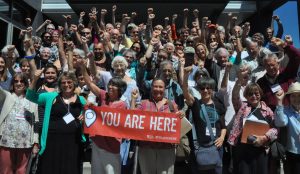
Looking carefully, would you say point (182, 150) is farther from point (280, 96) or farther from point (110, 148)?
point (280, 96)

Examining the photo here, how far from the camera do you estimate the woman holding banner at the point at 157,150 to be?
434 cm

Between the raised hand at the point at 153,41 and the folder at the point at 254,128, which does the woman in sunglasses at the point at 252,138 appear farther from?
the raised hand at the point at 153,41

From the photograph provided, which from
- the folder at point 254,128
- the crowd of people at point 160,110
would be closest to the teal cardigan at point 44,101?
the crowd of people at point 160,110

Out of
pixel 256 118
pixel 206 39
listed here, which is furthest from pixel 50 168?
pixel 206 39

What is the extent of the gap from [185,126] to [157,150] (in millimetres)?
462

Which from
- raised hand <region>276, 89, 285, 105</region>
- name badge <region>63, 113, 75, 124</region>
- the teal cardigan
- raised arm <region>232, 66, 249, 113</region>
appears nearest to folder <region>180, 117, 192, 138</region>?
raised arm <region>232, 66, 249, 113</region>

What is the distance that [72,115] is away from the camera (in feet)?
14.7

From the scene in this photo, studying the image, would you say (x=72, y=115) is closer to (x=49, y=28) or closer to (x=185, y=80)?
(x=185, y=80)

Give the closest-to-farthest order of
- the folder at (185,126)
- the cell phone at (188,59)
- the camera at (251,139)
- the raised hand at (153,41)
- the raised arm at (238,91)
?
the camera at (251,139) < the folder at (185,126) < the raised arm at (238,91) < the cell phone at (188,59) < the raised hand at (153,41)

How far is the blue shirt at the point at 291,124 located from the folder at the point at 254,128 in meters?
0.16

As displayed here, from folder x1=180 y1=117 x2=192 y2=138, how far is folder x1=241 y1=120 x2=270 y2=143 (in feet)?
2.22

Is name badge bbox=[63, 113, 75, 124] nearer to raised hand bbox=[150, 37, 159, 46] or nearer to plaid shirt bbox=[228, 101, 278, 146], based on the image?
plaid shirt bbox=[228, 101, 278, 146]

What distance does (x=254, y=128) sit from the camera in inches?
171

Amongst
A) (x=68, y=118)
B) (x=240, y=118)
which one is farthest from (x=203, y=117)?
(x=68, y=118)
